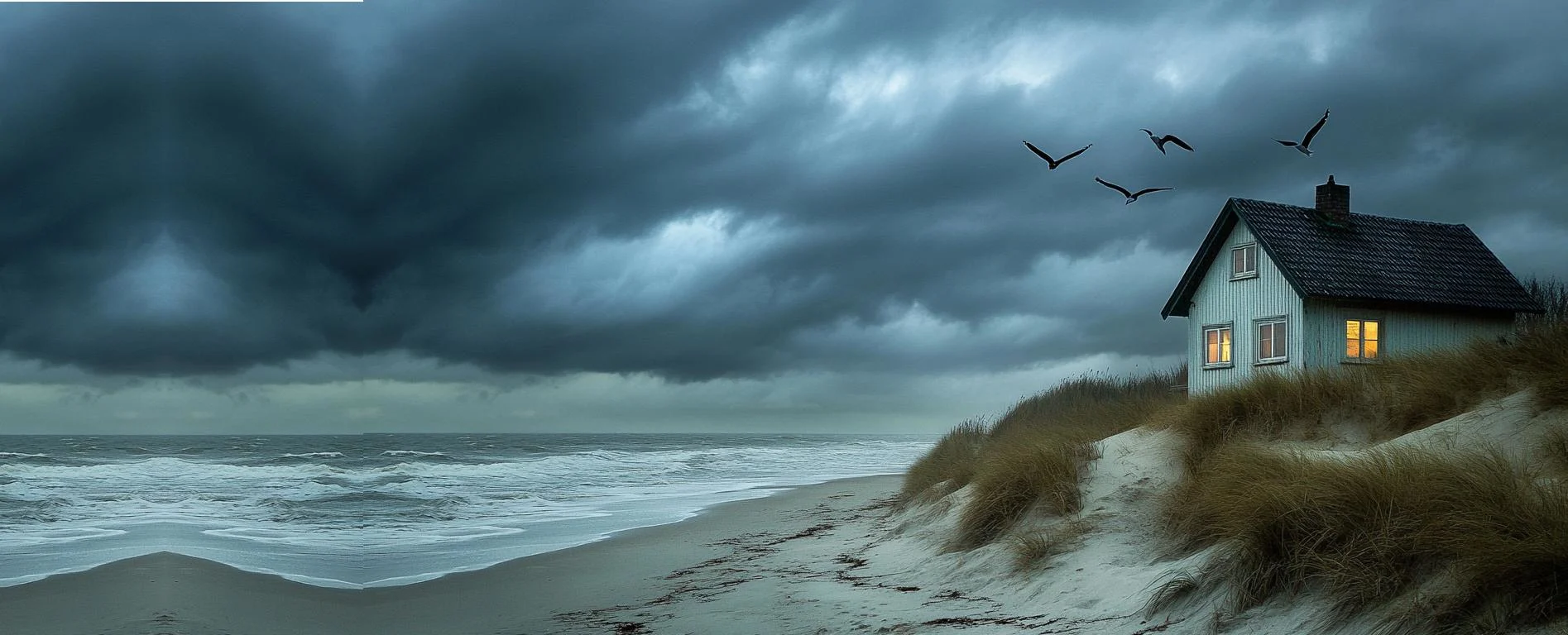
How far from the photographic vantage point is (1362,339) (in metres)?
22.3

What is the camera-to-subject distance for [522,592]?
11555 millimetres

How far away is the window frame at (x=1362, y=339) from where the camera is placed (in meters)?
22.0

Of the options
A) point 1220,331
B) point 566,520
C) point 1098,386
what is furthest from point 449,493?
point 1220,331

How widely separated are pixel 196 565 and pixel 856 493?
50.8 feet

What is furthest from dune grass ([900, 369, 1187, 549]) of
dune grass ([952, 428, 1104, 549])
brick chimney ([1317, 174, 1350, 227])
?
brick chimney ([1317, 174, 1350, 227])

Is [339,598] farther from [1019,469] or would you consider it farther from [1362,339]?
[1362,339]

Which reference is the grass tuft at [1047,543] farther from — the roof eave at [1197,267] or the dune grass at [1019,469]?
the roof eave at [1197,267]

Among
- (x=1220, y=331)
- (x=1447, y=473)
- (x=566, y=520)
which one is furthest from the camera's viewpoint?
(x=1220, y=331)

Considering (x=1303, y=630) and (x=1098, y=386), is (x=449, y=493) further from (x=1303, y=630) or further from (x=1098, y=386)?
(x=1303, y=630)

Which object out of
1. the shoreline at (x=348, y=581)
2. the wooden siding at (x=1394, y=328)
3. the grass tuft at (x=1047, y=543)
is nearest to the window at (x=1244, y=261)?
the wooden siding at (x=1394, y=328)

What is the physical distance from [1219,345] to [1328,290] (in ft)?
9.87

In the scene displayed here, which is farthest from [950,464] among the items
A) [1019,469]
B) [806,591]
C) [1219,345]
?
[1219,345]

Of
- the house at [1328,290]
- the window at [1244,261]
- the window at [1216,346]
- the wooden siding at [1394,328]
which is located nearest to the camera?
the wooden siding at [1394,328]

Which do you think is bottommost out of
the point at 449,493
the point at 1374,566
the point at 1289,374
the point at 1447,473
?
the point at 449,493
